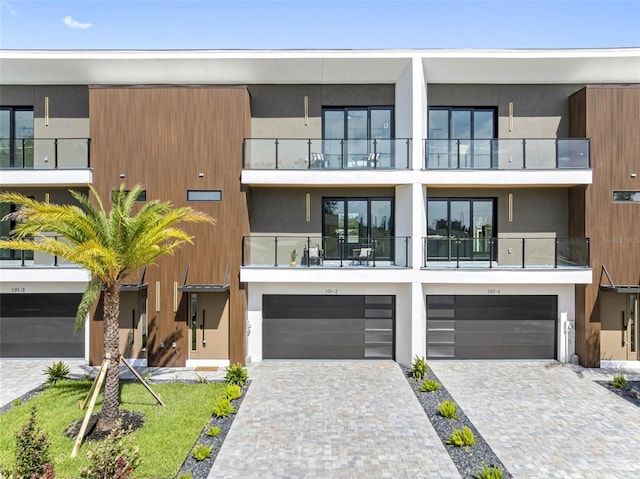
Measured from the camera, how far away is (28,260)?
12.6m

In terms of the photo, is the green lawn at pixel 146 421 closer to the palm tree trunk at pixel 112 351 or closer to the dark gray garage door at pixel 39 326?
the palm tree trunk at pixel 112 351

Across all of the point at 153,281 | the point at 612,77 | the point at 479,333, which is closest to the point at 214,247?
the point at 153,281

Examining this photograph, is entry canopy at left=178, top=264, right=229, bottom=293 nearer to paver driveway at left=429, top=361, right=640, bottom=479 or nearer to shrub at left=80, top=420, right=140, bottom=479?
shrub at left=80, top=420, right=140, bottom=479

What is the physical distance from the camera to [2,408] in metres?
9.16

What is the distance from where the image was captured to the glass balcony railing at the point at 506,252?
12062 millimetres

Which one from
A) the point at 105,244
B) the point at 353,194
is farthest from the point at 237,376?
the point at 353,194

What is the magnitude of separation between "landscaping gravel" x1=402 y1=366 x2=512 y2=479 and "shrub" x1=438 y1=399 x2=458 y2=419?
0.08 meters

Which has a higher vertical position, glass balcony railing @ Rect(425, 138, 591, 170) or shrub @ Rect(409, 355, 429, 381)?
glass balcony railing @ Rect(425, 138, 591, 170)

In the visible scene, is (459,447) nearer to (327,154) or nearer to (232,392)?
(232,392)

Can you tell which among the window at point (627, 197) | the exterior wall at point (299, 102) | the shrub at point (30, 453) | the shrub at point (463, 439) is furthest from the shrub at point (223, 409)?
the window at point (627, 197)

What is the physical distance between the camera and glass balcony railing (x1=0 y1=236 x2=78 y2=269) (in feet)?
40.2

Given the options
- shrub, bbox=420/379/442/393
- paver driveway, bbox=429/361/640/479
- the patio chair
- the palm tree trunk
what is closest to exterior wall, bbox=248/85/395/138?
the patio chair

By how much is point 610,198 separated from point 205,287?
41.9 feet

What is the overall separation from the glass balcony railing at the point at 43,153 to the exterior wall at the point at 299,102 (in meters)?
5.63
